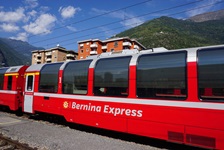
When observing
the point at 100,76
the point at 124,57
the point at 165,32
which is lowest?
the point at 100,76

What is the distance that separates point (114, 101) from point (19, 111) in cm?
888

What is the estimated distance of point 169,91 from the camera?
634 centimetres

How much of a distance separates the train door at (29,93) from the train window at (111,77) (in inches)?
188

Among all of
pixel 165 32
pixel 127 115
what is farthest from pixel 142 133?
pixel 165 32

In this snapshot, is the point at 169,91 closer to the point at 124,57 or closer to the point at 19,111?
the point at 124,57

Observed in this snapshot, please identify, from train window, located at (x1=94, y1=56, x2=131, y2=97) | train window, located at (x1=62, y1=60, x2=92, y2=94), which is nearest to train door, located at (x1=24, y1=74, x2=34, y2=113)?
train window, located at (x1=62, y1=60, x2=92, y2=94)

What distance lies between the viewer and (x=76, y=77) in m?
8.93

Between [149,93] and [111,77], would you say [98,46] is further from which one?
[149,93]

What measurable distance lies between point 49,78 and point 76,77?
201 cm

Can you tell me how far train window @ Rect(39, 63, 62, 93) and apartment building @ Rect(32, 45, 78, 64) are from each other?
74031mm

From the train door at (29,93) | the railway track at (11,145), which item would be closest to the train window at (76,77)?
the train door at (29,93)

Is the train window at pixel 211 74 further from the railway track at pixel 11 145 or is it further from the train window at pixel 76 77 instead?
the railway track at pixel 11 145

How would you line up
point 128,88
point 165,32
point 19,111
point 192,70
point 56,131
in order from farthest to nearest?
1. point 165,32
2. point 19,111
3. point 56,131
4. point 128,88
5. point 192,70

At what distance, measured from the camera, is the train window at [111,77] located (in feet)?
24.2
